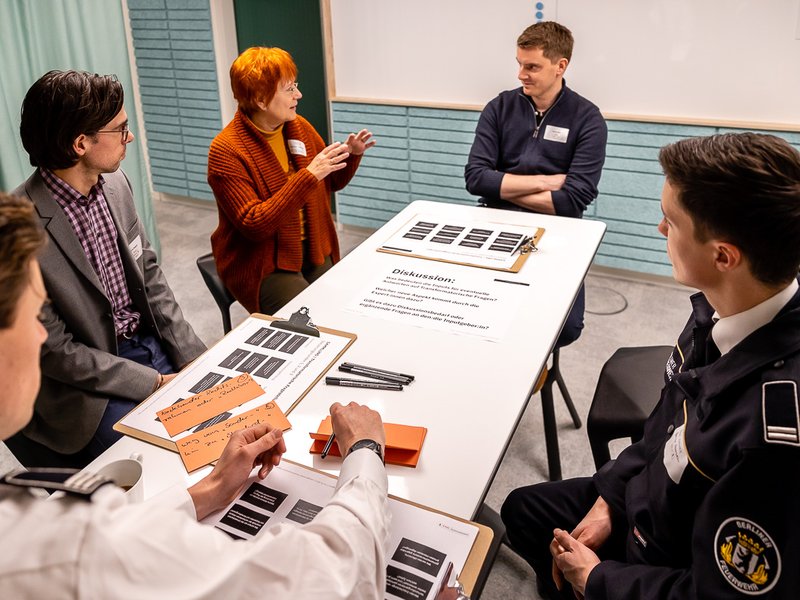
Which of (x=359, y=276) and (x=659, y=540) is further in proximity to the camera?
(x=359, y=276)

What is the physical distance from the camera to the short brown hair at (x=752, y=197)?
3.25 ft

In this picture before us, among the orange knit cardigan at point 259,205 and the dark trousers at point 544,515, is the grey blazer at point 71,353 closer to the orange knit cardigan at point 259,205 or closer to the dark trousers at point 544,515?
the orange knit cardigan at point 259,205

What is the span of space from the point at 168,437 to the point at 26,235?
63cm

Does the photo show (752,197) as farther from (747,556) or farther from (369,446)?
(369,446)

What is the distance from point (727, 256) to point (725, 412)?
0.26 m

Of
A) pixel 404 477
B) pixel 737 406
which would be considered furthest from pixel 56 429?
pixel 737 406

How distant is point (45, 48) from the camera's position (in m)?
3.28

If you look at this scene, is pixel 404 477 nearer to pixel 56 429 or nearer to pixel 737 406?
pixel 737 406

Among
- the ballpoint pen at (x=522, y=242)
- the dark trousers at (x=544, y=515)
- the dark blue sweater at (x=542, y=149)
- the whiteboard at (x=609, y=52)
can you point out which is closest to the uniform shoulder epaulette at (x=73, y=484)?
the dark trousers at (x=544, y=515)

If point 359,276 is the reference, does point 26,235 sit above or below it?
above

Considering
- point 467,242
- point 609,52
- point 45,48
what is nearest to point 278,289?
point 467,242

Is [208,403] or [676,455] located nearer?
[676,455]

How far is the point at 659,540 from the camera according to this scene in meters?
1.15

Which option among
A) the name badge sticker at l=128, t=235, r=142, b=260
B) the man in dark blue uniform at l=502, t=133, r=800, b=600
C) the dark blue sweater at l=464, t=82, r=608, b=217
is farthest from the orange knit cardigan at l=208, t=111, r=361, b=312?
the man in dark blue uniform at l=502, t=133, r=800, b=600
